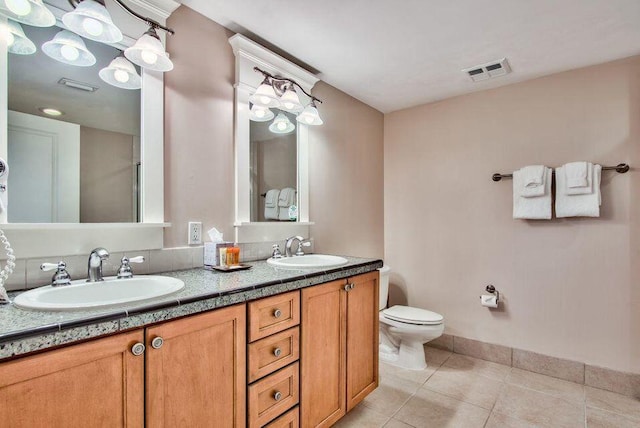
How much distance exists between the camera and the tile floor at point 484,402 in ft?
6.18

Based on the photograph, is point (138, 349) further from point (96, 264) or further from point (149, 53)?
point (149, 53)

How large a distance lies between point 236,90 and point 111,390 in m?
1.58

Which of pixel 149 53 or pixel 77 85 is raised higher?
pixel 149 53

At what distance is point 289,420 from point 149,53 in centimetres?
172

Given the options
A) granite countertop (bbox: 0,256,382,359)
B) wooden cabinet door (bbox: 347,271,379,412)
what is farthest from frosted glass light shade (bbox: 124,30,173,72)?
wooden cabinet door (bbox: 347,271,379,412)

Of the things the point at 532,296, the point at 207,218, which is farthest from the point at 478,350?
the point at 207,218

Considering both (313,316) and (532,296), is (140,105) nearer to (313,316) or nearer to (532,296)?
(313,316)

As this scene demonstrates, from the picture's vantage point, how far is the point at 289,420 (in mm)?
1438

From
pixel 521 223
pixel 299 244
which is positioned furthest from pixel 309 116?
pixel 521 223

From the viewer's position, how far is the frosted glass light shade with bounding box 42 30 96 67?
1286 mm

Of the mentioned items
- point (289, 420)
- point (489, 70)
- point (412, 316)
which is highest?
point (489, 70)

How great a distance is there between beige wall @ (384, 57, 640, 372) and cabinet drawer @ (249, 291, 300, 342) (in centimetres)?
191

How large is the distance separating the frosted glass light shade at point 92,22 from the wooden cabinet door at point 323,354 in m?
1.33

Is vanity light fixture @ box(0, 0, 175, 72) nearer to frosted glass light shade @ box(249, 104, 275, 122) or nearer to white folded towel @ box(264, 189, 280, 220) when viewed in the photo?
frosted glass light shade @ box(249, 104, 275, 122)
